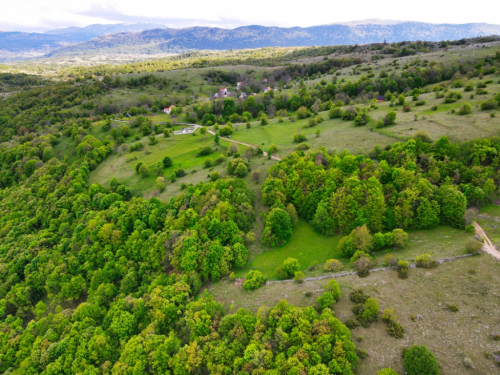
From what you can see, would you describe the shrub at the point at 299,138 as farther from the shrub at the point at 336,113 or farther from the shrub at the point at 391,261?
the shrub at the point at 391,261

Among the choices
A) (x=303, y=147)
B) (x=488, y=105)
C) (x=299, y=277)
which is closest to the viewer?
(x=299, y=277)

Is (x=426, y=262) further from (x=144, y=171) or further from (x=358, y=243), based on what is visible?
A: (x=144, y=171)

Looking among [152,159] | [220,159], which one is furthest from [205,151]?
[152,159]

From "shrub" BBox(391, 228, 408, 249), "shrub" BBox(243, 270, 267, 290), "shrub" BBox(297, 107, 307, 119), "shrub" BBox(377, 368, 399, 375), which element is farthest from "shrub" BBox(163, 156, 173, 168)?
"shrub" BBox(377, 368, 399, 375)

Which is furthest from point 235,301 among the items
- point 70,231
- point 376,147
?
point 70,231

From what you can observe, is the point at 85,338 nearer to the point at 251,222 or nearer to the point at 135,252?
the point at 135,252

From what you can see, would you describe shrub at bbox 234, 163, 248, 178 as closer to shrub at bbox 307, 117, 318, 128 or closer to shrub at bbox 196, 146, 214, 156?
shrub at bbox 196, 146, 214, 156

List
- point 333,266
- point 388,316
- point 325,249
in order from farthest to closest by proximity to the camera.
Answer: point 325,249 → point 333,266 → point 388,316
